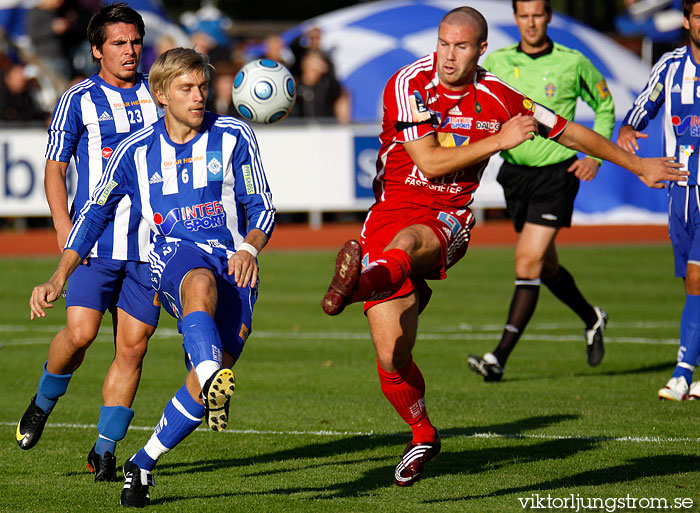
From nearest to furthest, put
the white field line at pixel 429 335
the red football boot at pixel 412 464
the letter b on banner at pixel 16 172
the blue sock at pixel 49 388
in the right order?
the red football boot at pixel 412 464
the blue sock at pixel 49 388
the white field line at pixel 429 335
the letter b on banner at pixel 16 172

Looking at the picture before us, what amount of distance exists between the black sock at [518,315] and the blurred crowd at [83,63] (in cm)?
1081

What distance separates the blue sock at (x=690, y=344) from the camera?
26.5 feet

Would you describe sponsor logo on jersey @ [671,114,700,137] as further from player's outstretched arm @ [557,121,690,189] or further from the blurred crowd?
the blurred crowd

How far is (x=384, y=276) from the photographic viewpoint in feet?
18.7

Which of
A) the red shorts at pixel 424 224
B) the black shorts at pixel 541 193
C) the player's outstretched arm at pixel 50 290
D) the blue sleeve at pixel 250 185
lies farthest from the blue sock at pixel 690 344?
the player's outstretched arm at pixel 50 290

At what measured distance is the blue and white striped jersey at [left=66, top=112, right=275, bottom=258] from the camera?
18.3 feet

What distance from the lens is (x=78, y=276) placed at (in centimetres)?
631

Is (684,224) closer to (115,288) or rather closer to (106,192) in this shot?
(115,288)

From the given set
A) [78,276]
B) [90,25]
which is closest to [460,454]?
[78,276]

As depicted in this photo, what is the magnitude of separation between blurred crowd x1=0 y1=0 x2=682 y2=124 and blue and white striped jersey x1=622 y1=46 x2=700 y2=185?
11704 millimetres

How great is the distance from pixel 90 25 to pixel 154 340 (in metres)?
5.41

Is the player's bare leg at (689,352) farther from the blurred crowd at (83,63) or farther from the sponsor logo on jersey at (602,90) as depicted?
the blurred crowd at (83,63)

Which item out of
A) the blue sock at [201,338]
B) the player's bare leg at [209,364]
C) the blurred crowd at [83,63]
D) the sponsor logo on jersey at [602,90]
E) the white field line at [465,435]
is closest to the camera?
the player's bare leg at [209,364]

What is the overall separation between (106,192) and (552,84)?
183 inches
